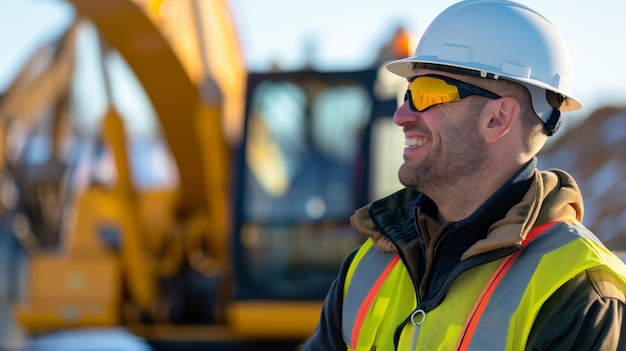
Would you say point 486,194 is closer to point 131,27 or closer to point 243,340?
point 131,27

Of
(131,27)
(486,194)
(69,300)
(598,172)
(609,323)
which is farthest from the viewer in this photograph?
(598,172)

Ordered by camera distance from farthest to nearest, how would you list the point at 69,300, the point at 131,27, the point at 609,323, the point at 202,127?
the point at 69,300 < the point at 202,127 < the point at 131,27 < the point at 609,323

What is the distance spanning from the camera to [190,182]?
8312 mm

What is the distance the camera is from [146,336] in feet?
26.3

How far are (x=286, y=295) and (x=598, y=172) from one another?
12181 mm

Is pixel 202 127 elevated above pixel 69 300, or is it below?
above

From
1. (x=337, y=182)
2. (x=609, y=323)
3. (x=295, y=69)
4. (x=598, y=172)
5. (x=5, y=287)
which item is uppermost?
(x=609, y=323)

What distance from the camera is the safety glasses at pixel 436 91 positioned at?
216 cm

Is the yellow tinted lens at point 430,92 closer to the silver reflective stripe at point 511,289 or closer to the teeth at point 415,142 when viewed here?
the teeth at point 415,142

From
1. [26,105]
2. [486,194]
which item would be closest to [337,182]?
[26,105]

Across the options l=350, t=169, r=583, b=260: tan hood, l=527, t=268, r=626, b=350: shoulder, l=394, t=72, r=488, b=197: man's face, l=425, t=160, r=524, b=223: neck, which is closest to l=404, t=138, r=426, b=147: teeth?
l=394, t=72, r=488, b=197: man's face

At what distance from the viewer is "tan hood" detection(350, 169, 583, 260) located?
6.47ft

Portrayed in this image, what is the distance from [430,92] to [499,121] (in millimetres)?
172

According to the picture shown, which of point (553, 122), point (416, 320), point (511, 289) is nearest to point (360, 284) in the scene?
point (416, 320)
